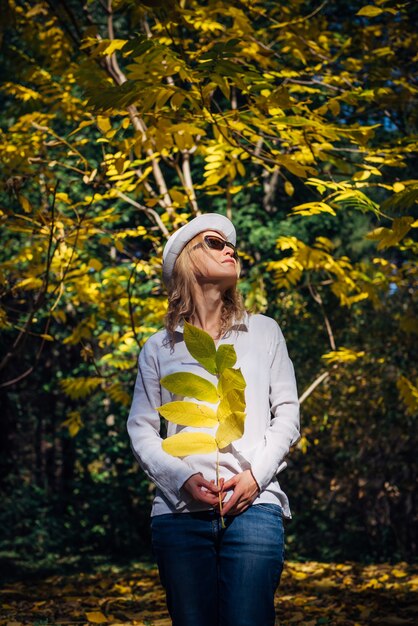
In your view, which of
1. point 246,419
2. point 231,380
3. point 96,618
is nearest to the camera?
point 231,380

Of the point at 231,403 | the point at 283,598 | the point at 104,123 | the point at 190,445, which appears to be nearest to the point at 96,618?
the point at 283,598

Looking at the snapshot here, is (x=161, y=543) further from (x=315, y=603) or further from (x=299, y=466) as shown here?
(x=299, y=466)

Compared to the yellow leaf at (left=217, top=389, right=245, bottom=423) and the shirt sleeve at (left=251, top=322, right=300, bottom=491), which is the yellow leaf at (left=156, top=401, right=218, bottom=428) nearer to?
the yellow leaf at (left=217, top=389, right=245, bottom=423)

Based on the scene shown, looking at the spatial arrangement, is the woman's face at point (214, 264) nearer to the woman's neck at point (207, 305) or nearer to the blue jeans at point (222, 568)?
the woman's neck at point (207, 305)

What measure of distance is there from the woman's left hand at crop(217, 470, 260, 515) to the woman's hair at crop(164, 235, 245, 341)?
1.53ft

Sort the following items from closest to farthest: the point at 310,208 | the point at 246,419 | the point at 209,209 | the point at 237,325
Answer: the point at 246,419
the point at 237,325
the point at 310,208
the point at 209,209

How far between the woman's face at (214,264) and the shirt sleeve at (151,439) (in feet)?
0.85

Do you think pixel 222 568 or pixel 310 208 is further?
pixel 310 208

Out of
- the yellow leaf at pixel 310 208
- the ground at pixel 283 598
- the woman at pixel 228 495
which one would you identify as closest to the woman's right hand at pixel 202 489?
the woman at pixel 228 495

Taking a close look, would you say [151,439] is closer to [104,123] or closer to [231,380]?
[231,380]

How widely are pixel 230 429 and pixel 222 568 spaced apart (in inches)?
17.9

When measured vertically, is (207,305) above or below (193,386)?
below

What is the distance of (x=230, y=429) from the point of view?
148 centimetres

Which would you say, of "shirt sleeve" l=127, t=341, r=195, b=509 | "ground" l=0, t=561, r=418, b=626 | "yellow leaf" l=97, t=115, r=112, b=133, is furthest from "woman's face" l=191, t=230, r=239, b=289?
"ground" l=0, t=561, r=418, b=626
